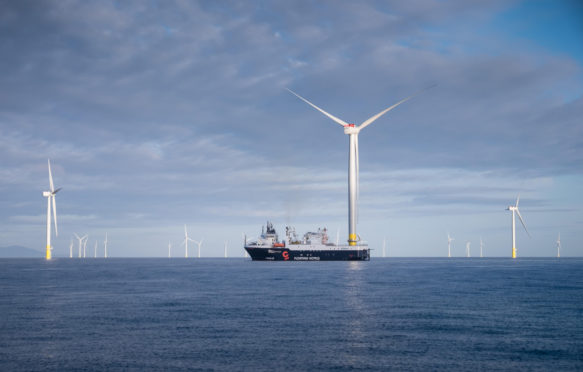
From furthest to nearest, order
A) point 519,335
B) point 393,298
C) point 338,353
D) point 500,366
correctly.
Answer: point 393,298 → point 519,335 → point 338,353 → point 500,366

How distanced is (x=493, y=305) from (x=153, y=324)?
141ft

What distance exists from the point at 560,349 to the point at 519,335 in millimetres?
5650

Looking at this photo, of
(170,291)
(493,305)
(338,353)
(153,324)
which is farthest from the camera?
(170,291)

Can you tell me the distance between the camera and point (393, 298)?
2876 inches

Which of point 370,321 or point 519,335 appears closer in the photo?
point 519,335

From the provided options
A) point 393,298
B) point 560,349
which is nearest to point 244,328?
point 560,349

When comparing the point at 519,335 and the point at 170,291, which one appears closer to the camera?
the point at 519,335

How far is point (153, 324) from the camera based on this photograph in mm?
47438

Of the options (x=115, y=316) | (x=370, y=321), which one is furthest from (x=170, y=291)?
(x=370, y=321)

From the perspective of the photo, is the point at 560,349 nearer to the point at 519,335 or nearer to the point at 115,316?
the point at 519,335

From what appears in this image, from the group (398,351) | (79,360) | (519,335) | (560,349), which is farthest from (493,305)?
(79,360)

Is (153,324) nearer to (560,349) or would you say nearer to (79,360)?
(79,360)

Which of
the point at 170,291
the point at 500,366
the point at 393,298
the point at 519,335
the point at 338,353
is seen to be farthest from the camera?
the point at 170,291

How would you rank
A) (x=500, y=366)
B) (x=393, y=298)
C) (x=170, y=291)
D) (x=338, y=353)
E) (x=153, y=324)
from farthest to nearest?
(x=170, y=291), (x=393, y=298), (x=153, y=324), (x=338, y=353), (x=500, y=366)
